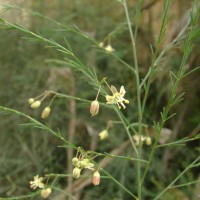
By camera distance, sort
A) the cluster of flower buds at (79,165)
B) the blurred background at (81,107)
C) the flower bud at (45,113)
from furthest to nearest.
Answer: the blurred background at (81,107)
the flower bud at (45,113)
the cluster of flower buds at (79,165)

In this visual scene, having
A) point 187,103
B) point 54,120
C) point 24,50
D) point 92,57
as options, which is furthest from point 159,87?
point 24,50

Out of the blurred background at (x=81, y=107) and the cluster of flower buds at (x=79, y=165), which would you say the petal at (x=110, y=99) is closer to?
the cluster of flower buds at (x=79, y=165)

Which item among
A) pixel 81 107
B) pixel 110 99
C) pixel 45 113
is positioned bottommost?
pixel 81 107

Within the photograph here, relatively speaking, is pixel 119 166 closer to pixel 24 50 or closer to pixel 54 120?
pixel 54 120

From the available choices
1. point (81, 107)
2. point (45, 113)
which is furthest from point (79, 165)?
point (81, 107)

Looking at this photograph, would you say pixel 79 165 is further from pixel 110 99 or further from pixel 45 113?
pixel 45 113

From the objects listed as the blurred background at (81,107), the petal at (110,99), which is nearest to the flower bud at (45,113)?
the petal at (110,99)

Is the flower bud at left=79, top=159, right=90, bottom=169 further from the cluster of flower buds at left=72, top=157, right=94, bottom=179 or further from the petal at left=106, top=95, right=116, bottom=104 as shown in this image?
the petal at left=106, top=95, right=116, bottom=104

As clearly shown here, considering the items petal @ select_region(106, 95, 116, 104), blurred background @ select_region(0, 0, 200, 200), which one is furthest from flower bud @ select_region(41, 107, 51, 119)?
blurred background @ select_region(0, 0, 200, 200)
